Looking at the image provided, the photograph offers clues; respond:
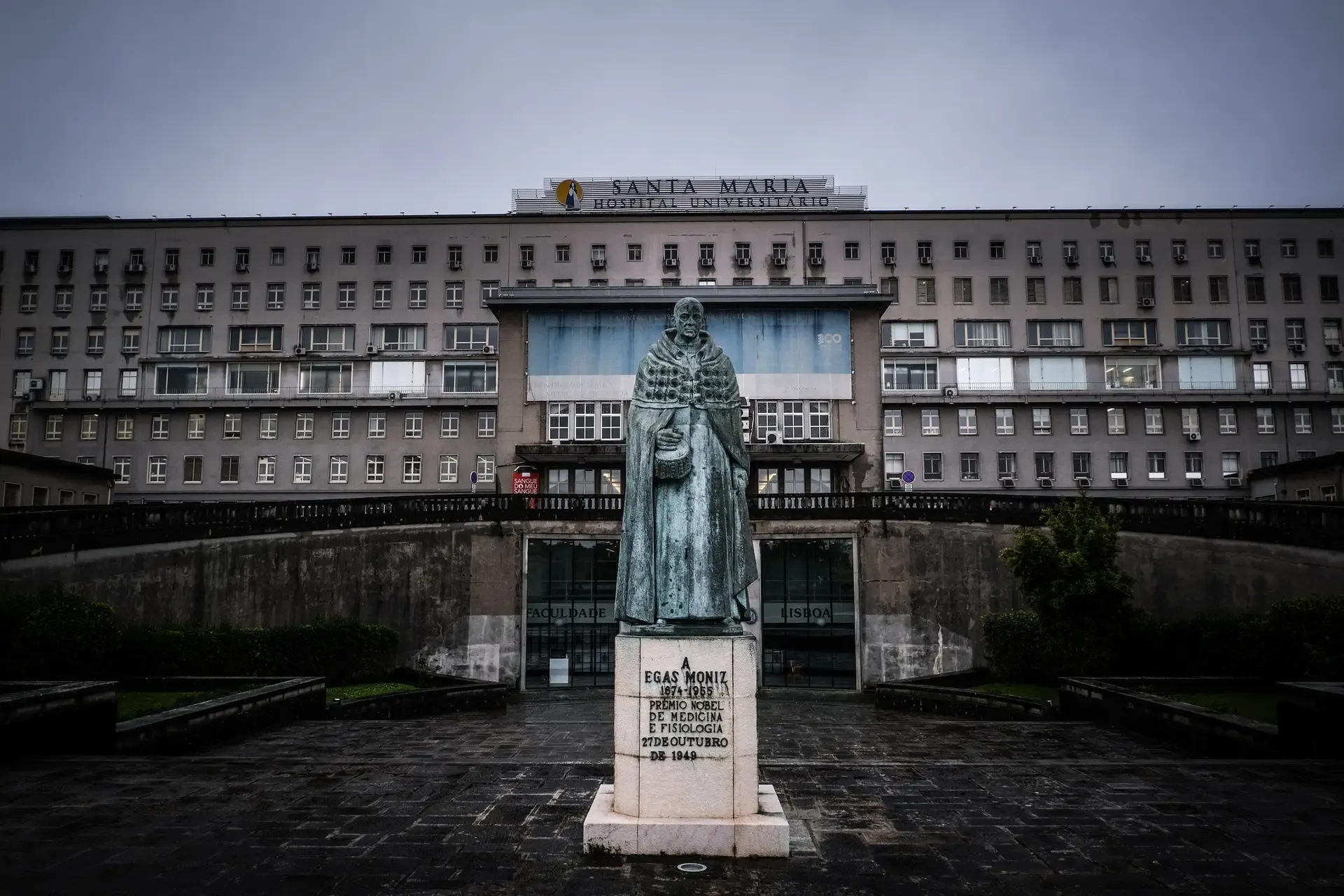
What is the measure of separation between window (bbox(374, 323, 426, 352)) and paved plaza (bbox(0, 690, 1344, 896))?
4232 cm

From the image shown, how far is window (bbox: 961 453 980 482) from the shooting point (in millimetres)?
53500

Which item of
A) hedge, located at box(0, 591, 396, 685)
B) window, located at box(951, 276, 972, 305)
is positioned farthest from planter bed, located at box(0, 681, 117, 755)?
window, located at box(951, 276, 972, 305)

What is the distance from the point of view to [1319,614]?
21.3m

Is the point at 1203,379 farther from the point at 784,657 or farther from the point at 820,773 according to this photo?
the point at 820,773

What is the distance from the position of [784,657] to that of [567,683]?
309 inches

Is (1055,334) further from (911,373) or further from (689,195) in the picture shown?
(689,195)

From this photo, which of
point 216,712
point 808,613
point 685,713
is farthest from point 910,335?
point 685,713

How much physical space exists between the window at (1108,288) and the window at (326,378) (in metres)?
44.6

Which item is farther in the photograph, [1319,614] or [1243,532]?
[1243,532]

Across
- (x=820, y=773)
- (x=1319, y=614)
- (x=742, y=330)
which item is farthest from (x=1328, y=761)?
(x=742, y=330)

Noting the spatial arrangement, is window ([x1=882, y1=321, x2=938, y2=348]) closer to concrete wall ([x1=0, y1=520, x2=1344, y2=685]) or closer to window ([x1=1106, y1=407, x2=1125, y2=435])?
window ([x1=1106, y1=407, x2=1125, y2=435])

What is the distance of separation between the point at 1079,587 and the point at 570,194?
4206 cm

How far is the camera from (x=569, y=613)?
1341 inches

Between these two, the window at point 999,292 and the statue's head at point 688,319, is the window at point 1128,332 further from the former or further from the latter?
the statue's head at point 688,319
